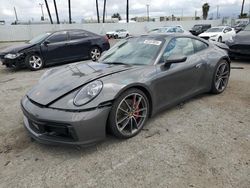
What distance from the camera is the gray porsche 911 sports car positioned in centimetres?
252

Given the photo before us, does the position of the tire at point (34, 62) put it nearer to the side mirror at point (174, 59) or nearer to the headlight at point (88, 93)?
the headlight at point (88, 93)

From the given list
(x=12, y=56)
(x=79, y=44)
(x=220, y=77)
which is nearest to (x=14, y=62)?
(x=12, y=56)

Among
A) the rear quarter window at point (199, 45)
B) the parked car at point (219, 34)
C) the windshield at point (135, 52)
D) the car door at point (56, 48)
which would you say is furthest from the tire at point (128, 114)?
the parked car at point (219, 34)

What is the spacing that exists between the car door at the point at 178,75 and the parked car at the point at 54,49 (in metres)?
4.91

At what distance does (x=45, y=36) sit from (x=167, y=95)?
641 centimetres

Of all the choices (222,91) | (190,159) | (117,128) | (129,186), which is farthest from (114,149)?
(222,91)

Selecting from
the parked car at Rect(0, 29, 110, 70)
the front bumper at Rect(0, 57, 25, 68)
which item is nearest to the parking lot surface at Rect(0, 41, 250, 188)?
the front bumper at Rect(0, 57, 25, 68)

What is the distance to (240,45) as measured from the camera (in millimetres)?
7859

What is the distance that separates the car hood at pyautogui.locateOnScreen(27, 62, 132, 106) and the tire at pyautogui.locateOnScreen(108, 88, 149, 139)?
40 cm

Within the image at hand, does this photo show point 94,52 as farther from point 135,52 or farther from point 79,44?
point 135,52

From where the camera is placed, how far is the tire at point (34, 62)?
307 inches

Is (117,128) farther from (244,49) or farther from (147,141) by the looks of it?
(244,49)

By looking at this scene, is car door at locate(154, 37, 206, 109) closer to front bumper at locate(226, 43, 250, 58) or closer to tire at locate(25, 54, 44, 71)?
front bumper at locate(226, 43, 250, 58)

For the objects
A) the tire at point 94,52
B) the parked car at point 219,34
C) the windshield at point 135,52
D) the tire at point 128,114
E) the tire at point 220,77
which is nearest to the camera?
the tire at point 128,114
